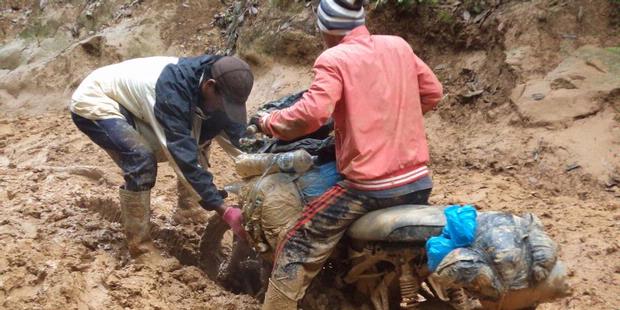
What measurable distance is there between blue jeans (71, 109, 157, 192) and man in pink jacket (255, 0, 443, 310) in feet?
4.62

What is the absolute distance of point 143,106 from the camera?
4.72 metres

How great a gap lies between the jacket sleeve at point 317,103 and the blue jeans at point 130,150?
1.66 metres

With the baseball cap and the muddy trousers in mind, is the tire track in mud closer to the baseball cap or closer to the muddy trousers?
the baseball cap

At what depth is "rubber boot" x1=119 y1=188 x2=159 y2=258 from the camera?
4738 mm

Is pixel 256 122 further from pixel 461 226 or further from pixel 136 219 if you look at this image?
pixel 136 219

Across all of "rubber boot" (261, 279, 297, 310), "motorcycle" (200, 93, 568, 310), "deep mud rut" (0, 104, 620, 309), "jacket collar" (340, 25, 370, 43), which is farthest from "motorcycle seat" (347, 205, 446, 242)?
"deep mud rut" (0, 104, 620, 309)

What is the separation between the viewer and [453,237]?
2939mm

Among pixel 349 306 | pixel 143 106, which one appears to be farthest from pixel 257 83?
pixel 349 306

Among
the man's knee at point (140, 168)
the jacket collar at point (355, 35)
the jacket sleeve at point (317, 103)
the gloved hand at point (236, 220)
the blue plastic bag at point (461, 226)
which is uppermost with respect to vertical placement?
the jacket collar at point (355, 35)

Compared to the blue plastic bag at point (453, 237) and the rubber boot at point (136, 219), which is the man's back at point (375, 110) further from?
the rubber boot at point (136, 219)

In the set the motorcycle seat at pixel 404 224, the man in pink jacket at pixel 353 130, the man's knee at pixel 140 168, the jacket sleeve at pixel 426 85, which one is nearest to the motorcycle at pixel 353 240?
the motorcycle seat at pixel 404 224

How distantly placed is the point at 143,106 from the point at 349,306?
2.02 m

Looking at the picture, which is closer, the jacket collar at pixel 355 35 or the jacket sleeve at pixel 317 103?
the jacket sleeve at pixel 317 103

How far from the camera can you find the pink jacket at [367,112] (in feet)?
10.5
